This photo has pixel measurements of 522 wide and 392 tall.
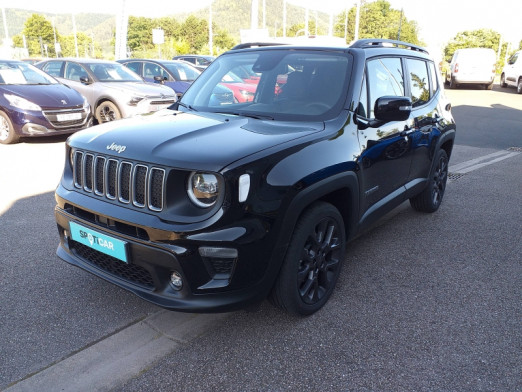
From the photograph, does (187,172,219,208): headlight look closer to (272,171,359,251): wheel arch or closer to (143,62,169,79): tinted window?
(272,171,359,251): wheel arch

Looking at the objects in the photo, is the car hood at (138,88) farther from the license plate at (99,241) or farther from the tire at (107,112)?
the license plate at (99,241)

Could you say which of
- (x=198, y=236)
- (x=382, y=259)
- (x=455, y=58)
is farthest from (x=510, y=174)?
(x=455, y=58)

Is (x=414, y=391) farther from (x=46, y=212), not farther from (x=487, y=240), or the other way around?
(x=46, y=212)

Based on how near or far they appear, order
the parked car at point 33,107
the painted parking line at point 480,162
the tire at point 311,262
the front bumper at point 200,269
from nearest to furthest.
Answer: the front bumper at point 200,269, the tire at point 311,262, the painted parking line at point 480,162, the parked car at point 33,107

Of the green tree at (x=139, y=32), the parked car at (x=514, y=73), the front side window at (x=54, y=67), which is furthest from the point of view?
the green tree at (x=139, y=32)

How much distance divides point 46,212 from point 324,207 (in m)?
3.28

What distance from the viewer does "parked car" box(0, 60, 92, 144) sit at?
8.22 m

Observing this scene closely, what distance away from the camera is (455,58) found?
76.0ft

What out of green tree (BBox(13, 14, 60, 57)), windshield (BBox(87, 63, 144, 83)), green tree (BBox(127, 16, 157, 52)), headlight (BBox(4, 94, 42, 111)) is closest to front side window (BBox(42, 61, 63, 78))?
windshield (BBox(87, 63, 144, 83))

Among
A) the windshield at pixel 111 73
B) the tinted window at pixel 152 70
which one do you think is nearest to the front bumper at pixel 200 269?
the windshield at pixel 111 73

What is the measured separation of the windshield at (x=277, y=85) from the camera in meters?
3.33

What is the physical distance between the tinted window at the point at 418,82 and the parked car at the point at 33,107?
6.49 m

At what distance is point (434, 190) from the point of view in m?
5.14

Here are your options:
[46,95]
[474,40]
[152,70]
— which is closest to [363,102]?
[46,95]
